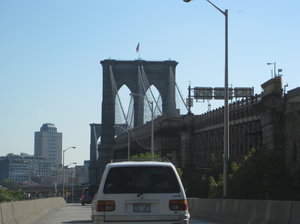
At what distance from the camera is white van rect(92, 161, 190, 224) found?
14.6m

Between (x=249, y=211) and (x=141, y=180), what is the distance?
7845mm

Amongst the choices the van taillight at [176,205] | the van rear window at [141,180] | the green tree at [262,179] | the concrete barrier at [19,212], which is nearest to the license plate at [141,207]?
the van rear window at [141,180]

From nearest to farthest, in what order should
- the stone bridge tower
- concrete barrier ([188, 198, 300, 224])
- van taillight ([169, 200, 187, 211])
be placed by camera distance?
van taillight ([169, 200, 187, 211])
concrete barrier ([188, 198, 300, 224])
the stone bridge tower

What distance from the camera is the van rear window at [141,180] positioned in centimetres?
1473

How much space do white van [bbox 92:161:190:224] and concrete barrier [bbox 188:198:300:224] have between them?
3.58m

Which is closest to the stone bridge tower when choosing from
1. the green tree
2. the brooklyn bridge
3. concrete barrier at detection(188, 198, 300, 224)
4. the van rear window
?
the brooklyn bridge

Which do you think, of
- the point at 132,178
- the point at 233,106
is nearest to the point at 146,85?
the point at 233,106

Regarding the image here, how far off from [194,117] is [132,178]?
88650 mm

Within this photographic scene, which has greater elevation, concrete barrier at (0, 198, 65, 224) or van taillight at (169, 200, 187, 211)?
van taillight at (169, 200, 187, 211)

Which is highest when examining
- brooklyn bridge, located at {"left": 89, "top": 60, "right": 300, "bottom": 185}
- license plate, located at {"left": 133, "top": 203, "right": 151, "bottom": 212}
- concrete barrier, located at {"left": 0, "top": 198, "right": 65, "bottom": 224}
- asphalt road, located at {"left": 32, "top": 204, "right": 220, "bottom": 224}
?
brooklyn bridge, located at {"left": 89, "top": 60, "right": 300, "bottom": 185}

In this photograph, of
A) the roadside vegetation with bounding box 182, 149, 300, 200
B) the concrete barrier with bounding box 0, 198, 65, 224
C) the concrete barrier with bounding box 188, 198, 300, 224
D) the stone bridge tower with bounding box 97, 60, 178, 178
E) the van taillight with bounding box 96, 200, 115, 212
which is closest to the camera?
the van taillight with bounding box 96, 200, 115, 212

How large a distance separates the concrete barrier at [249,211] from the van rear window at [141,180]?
12.1ft

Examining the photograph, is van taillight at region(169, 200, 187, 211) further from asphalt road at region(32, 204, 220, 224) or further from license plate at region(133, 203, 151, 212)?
asphalt road at region(32, 204, 220, 224)

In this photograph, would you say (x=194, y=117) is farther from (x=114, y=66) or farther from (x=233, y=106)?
(x=114, y=66)
